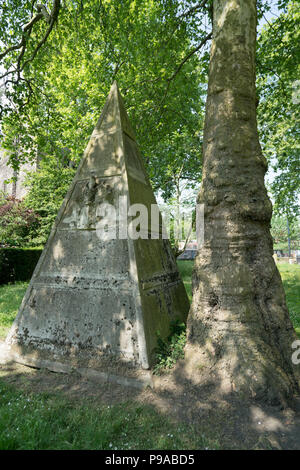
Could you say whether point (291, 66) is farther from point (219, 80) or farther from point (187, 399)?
point (187, 399)

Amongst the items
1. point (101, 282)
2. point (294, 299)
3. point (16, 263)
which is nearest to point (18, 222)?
point (16, 263)

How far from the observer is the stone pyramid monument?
3342mm

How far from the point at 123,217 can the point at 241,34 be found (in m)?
2.88

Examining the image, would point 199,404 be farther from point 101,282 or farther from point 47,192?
point 47,192

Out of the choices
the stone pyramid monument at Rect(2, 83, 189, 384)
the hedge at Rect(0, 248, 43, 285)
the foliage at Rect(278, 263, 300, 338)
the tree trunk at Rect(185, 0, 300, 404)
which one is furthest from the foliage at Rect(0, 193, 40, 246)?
the tree trunk at Rect(185, 0, 300, 404)

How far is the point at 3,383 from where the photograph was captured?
3.09 meters

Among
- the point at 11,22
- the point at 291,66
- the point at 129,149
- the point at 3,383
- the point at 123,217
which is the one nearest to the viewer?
the point at 3,383

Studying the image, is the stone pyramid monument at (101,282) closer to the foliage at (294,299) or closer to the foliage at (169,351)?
the foliage at (169,351)

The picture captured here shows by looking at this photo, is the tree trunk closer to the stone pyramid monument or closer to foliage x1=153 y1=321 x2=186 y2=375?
foliage x1=153 y1=321 x2=186 y2=375

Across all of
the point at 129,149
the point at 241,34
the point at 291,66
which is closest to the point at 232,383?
the point at 129,149

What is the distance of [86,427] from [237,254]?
233 centimetres

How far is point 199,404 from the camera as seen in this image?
271 cm

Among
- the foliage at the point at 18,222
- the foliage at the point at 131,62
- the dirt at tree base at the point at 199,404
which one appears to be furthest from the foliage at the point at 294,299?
the foliage at the point at 18,222

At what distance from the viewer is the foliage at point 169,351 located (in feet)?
10.5
